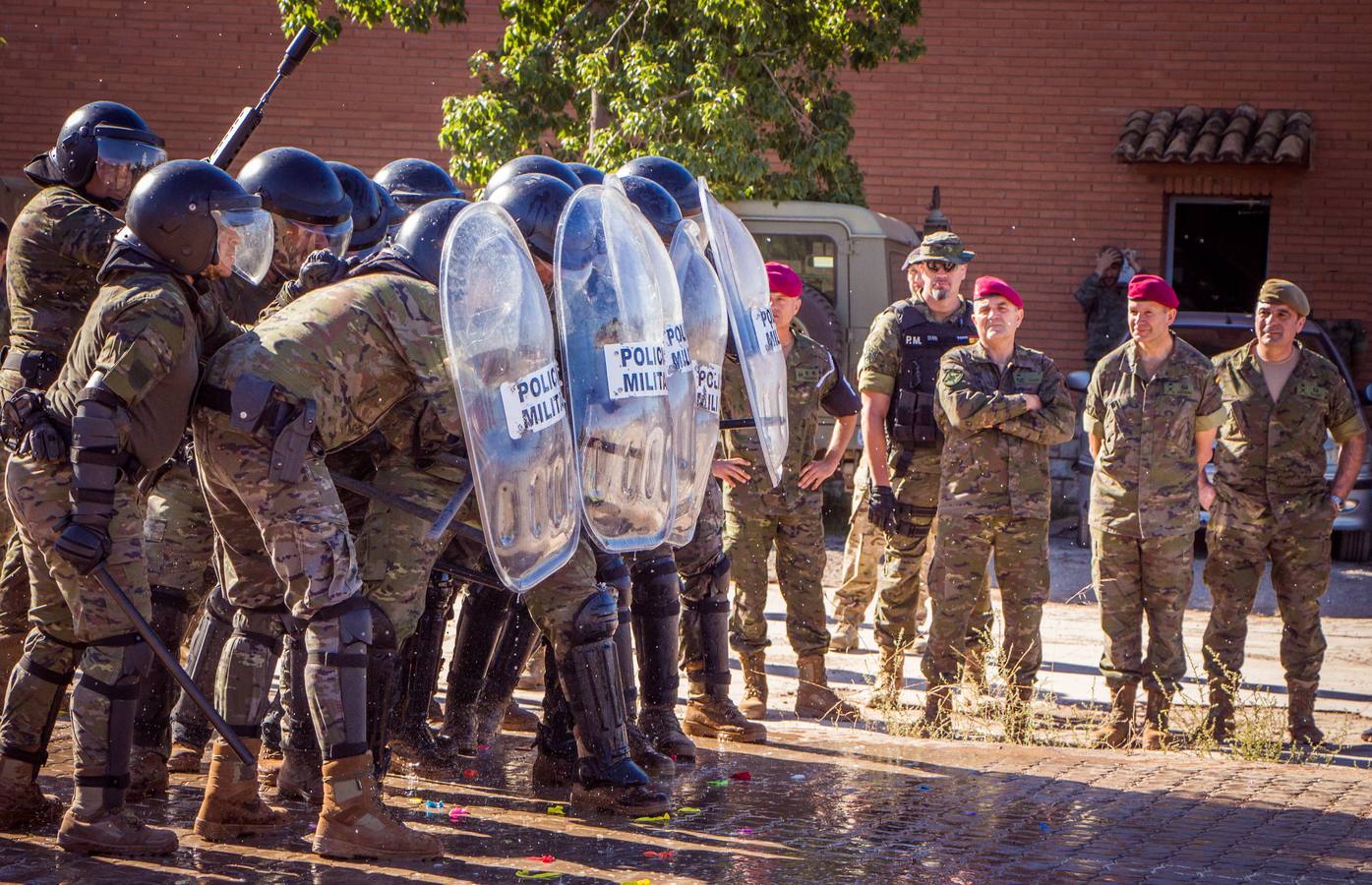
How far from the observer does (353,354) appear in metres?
4.60

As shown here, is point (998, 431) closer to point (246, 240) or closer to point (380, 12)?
point (246, 240)

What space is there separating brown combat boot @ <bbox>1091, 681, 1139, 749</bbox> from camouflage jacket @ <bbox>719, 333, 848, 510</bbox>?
5.18 feet

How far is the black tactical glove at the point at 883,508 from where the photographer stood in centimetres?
772

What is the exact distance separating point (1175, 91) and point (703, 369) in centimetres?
1179

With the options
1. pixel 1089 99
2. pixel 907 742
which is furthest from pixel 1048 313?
pixel 907 742

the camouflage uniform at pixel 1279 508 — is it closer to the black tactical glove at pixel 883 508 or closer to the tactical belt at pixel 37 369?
the black tactical glove at pixel 883 508

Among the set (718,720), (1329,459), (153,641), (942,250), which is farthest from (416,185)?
(1329,459)

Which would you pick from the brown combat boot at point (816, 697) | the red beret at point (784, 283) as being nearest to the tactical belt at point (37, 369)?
the red beret at point (784, 283)

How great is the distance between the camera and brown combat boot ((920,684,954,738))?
23.1 feet

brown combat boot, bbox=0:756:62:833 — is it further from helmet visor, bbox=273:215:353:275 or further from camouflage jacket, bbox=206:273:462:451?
helmet visor, bbox=273:215:353:275

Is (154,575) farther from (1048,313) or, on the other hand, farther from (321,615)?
(1048,313)

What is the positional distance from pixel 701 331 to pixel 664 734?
1500mm

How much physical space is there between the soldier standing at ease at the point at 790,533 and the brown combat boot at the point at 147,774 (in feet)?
9.13

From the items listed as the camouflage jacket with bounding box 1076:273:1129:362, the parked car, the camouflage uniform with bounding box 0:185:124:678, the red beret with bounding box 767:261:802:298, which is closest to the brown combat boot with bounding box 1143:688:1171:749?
the red beret with bounding box 767:261:802:298
